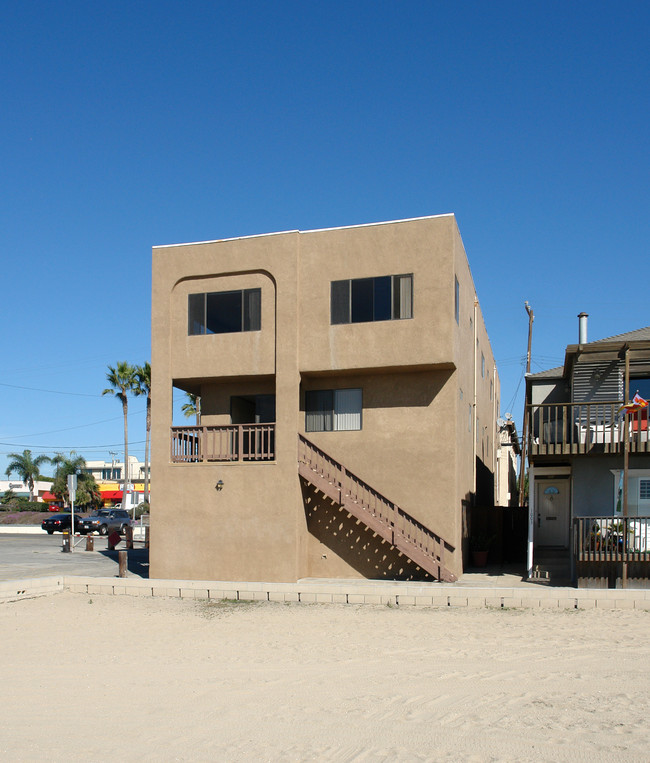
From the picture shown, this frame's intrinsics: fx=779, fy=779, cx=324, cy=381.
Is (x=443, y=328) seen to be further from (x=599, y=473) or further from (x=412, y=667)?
(x=412, y=667)

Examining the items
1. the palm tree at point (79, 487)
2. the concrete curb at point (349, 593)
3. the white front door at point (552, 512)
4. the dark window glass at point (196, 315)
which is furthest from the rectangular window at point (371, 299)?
the palm tree at point (79, 487)

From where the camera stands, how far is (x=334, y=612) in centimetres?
1681

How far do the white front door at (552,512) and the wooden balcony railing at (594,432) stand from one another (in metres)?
8.46

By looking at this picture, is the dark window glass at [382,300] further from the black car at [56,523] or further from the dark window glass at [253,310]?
the black car at [56,523]

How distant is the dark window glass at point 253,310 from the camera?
21.0 m

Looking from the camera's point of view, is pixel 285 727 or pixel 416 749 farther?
pixel 285 727

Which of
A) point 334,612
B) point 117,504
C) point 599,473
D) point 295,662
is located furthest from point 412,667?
point 117,504

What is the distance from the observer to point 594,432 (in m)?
19.4

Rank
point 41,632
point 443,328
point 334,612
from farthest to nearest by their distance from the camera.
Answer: point 443,328 → point 334,612 → point 41,632

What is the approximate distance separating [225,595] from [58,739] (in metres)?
10.2

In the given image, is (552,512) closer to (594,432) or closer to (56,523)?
(594,432)

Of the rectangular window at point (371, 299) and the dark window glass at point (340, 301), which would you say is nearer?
the rectangular window at point (371, 299)

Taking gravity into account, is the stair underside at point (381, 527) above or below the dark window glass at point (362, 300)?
below

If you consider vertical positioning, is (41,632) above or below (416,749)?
below
